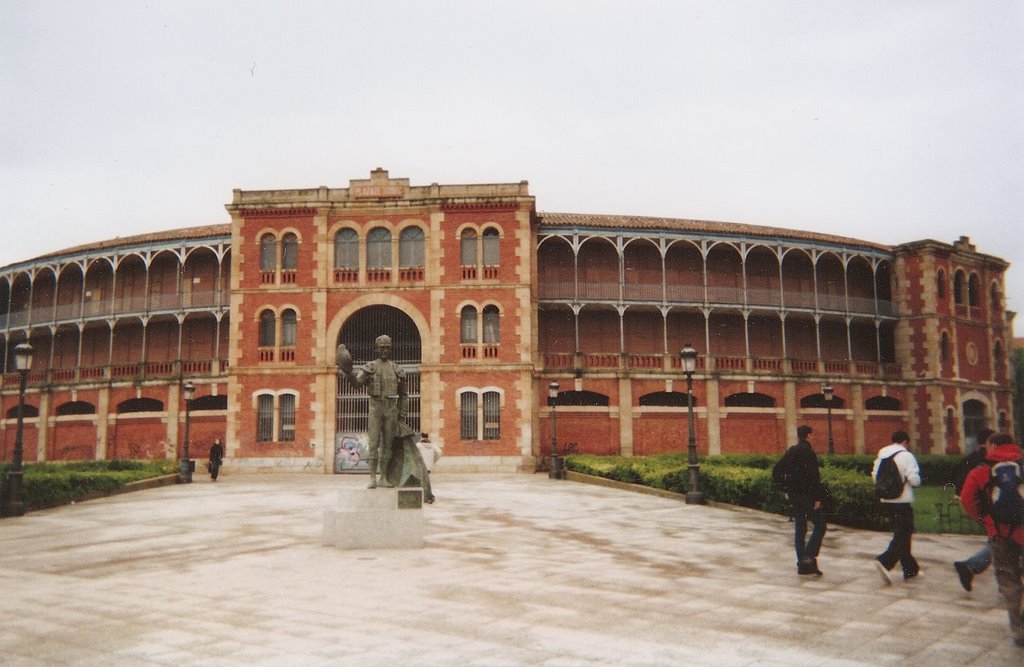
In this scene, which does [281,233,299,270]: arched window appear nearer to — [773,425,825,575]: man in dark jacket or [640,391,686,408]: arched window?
[640,391,686,408]: arched window

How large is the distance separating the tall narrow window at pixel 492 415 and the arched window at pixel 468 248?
17.6ft

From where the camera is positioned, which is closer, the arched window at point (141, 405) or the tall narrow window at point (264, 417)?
the tall narrow window at point (264, 417)

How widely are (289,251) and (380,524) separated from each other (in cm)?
2348

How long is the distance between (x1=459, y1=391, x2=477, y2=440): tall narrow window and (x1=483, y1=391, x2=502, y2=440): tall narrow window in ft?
1.41

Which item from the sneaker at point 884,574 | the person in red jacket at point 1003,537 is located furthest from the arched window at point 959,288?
the person in red jacket at point 1003,537

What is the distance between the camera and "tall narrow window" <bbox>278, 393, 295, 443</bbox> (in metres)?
31.6

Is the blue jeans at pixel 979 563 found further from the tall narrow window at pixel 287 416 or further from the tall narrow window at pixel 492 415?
the tall narrow window at pixel 287 416

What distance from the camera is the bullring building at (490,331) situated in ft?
104

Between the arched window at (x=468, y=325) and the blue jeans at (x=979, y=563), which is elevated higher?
the arched window at (x=468, y=325)

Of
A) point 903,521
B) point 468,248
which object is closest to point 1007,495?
point 903,521

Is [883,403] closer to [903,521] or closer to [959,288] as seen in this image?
[959,288]

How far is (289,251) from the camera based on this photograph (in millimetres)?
32688

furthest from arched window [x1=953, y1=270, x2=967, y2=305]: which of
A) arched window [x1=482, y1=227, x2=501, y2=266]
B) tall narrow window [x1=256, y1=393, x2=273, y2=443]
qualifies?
tall narrow window [x1=256, y1=393, x2=273, y2=443]

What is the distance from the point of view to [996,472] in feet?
22.6
